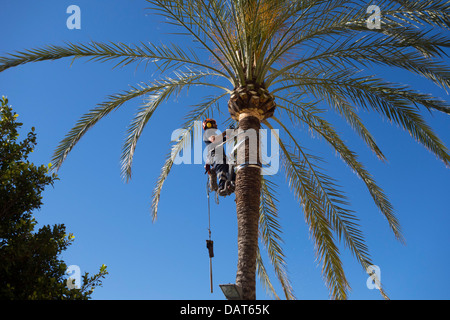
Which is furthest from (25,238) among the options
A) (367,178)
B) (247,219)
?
(367,178)

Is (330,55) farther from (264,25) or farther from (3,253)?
(3,253)

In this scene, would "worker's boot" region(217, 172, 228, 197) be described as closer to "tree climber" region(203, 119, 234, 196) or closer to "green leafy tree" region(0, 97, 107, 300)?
"tree climber" region(203, 119, 234, 196)

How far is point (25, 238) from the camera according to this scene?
5641 mm

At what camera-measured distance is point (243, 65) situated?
25.5ft

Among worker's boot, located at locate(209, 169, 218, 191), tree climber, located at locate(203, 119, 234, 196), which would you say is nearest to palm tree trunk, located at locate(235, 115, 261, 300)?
tree climber, located at locate(203, 119, 234, 196)

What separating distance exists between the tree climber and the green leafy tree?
253 cm

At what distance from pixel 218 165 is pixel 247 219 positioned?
126 cm

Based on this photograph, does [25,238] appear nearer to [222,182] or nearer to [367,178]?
[222,182]

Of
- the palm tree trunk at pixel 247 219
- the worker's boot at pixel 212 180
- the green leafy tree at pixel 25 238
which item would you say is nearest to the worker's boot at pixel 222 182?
the worker's boot at pixel 212 180
